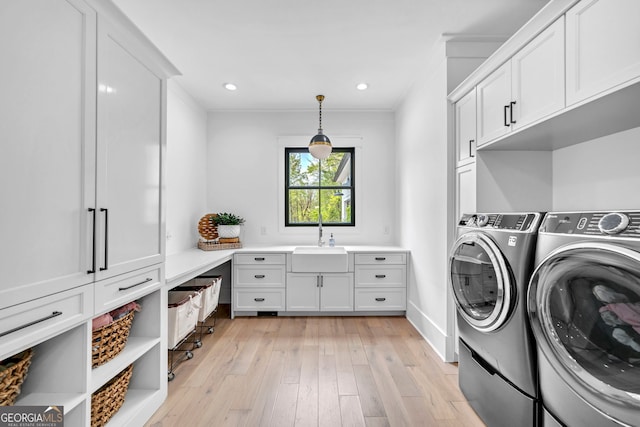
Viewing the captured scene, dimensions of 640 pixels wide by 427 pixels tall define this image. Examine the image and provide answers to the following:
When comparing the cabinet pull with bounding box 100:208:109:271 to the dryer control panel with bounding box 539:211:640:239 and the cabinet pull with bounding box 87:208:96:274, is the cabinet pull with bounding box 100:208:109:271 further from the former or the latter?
the dryer control panel with bounding box 539:211:640:239

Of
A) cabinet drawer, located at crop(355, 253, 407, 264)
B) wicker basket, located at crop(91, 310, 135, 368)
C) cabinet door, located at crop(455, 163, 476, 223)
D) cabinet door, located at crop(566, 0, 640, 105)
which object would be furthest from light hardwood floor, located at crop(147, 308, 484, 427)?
cabinet door, located at crop(566, 0, 640, 105)

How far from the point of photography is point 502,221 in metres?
1.62

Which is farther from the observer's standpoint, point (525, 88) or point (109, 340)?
point (525, 88)

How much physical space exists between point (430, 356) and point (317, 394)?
43.1 inches

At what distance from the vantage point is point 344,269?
11.4 feet

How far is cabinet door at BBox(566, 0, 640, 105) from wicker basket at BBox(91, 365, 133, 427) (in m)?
2.53

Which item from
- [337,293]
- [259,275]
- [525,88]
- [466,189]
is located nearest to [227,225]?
[259,275]

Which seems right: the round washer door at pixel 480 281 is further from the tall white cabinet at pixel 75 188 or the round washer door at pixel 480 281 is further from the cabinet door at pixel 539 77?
the tall white cabinet at pixel 75 188

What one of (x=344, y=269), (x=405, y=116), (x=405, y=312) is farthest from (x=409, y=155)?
(x=405, y=312)

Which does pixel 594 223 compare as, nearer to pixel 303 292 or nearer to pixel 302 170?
pixel 303 292

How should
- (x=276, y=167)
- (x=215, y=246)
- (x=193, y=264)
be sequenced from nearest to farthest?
(x=193, y=264)
(x=215, y=246)
(x=276, y=167)

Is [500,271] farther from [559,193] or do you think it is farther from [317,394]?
[317,394]

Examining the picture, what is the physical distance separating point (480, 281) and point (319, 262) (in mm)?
1983

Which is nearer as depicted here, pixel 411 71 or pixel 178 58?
pixel 178 58
